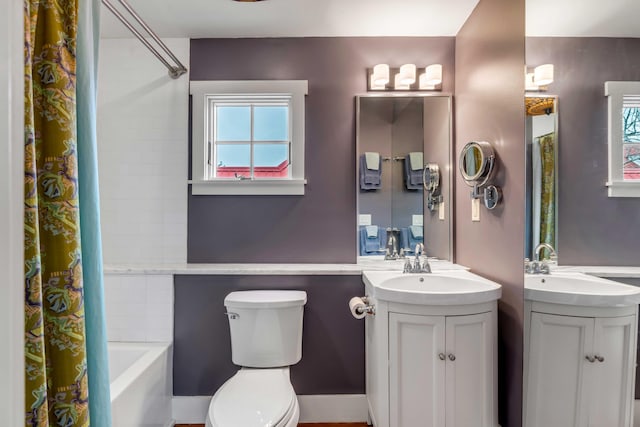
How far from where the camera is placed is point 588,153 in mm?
1223

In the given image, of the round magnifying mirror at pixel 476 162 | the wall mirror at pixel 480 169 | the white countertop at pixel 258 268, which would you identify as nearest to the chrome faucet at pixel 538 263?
the wall mirror at pixel 480 169

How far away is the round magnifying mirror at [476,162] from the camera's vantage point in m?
1.76

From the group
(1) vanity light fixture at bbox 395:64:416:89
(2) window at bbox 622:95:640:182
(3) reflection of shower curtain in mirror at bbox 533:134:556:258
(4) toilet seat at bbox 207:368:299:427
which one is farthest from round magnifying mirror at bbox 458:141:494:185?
(4) toilet seat at bbox 207:368:299:427

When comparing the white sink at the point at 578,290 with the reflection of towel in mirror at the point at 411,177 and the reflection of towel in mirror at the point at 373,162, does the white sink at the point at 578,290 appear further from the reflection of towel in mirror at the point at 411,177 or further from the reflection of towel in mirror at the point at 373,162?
the reflection of towel in mirror at the point at 373,162

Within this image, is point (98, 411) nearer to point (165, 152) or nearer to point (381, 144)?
point (165, 152)

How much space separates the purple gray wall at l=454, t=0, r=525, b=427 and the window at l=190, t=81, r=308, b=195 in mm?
994

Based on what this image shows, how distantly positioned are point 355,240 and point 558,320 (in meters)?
1.13

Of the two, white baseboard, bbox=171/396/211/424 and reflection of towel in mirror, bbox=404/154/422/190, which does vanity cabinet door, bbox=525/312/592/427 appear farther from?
white baseboard, bbox=171/396/211/424

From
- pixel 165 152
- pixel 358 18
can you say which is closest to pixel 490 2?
pixel 358 18

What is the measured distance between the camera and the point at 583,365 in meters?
1.29

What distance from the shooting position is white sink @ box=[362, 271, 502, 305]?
4.93ft

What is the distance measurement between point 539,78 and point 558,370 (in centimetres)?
113

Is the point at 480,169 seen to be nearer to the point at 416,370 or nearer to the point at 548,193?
the point at 548,193

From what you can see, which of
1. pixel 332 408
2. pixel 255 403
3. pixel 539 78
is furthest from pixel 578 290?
pixel 332 408
